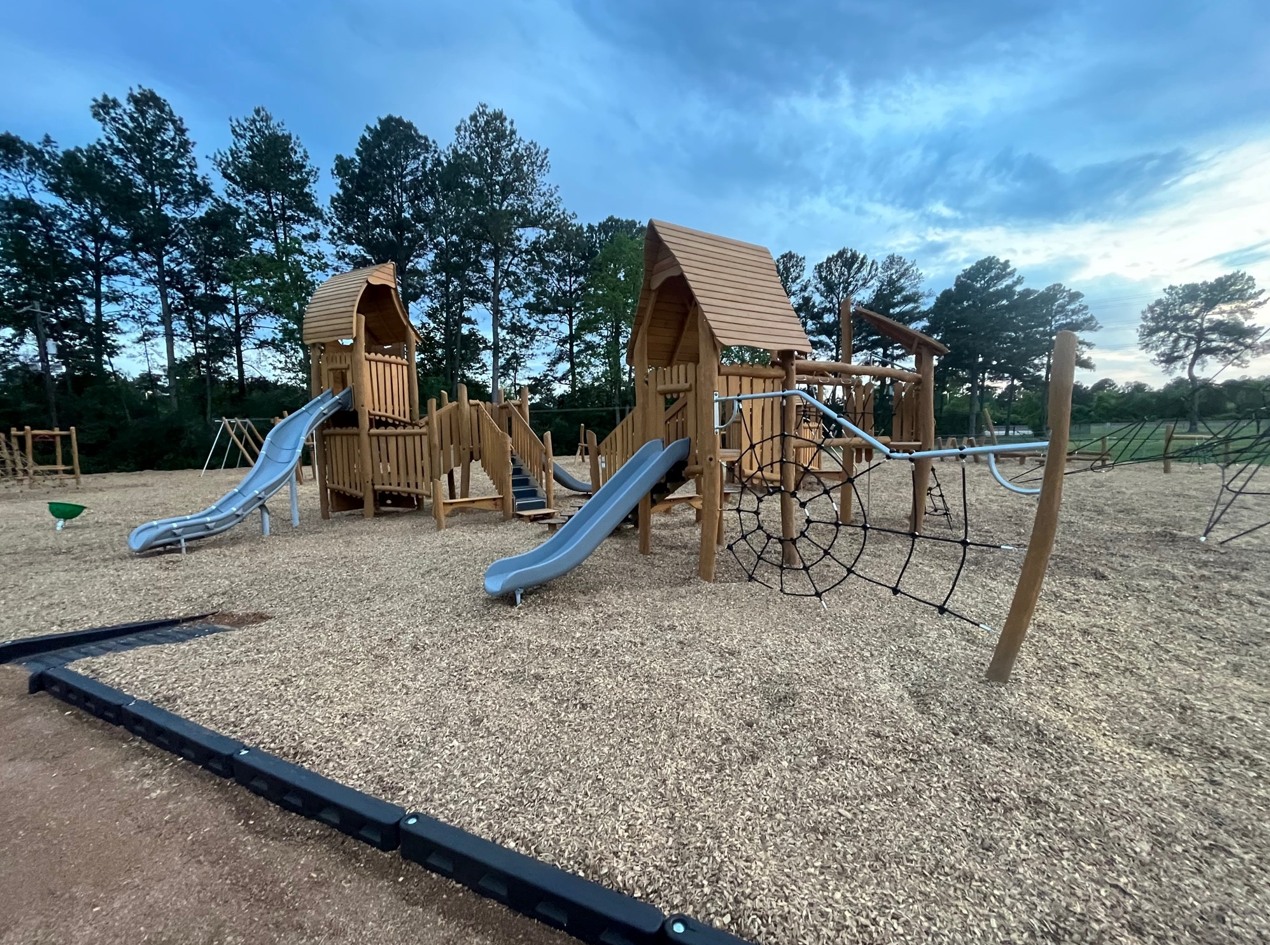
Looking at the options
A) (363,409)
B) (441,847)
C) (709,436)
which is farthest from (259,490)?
(441,847)

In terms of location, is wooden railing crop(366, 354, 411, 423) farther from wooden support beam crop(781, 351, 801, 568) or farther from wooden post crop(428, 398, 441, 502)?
wooden support beam crop(781, 351, 801, 568)

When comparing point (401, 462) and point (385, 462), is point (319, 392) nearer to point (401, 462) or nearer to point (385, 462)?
point (385, 462)

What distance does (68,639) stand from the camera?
410cm

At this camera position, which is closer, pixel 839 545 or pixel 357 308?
pixel 839 545

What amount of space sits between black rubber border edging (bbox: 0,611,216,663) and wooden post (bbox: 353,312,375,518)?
521 centimetres

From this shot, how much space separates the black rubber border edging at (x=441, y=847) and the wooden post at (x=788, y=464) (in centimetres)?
354

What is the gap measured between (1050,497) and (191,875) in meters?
3.91

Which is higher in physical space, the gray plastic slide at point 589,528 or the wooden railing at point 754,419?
the wooden railing at point 754,419

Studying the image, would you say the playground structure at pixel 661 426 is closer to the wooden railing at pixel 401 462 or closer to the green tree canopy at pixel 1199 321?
the wooden railing at pixel 401 462

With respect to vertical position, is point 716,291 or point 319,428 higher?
point 716,291

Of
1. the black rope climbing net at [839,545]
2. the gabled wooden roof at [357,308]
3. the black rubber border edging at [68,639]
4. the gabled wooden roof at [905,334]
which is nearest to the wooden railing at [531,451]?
the gabled wooden roof at [357,308]

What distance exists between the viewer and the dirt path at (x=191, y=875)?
1688 millimetres

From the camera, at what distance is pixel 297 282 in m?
27.2

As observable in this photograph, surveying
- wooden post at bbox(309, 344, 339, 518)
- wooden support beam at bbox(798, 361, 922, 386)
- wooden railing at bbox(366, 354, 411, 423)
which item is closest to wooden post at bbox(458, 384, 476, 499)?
wooden railing at bbox(366, 354, 411, 423)
